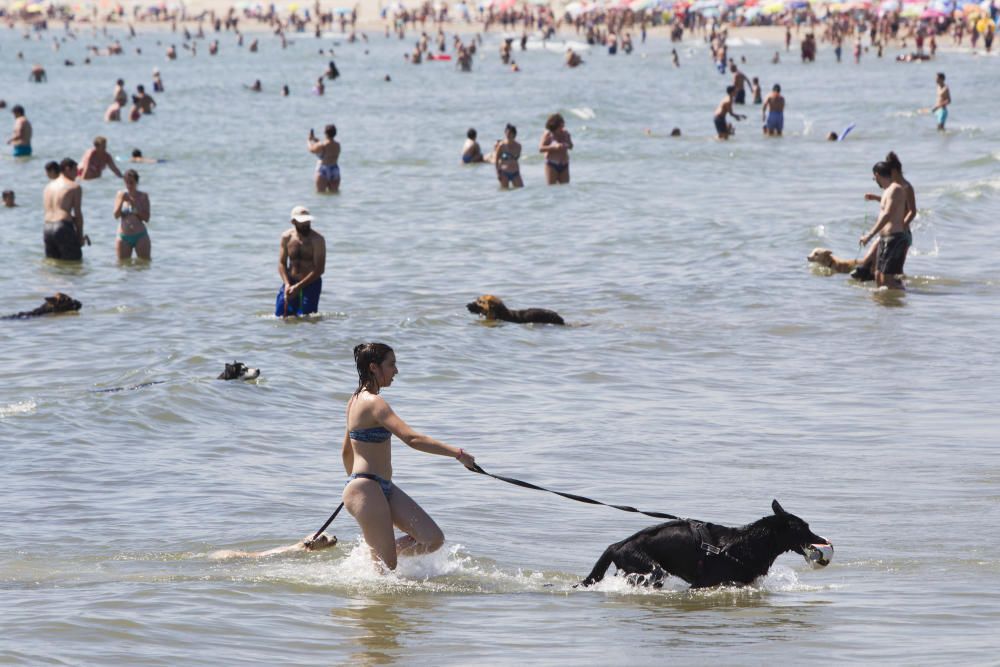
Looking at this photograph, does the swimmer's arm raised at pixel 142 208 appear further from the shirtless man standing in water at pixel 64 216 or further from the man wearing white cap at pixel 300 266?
the man wearing white cap at pixel 300 266

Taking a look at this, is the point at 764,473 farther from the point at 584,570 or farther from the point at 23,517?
the point at 23,517

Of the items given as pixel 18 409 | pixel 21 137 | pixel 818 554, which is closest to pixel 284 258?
pixel 18 409

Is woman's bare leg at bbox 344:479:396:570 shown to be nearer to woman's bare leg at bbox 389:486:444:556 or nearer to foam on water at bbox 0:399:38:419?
woman's bare leg at bbox 389:486:444:556

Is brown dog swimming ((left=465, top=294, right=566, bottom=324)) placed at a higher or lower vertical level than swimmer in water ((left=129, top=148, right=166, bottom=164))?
higher

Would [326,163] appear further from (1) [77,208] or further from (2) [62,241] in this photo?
(1) [77,208]

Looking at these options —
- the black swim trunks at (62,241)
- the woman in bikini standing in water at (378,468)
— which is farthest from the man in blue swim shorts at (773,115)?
the woman in bikini standing in water at (378,468)

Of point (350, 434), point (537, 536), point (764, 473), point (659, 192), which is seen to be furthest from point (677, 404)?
point (659, 192)

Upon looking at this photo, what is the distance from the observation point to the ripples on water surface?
288 inches

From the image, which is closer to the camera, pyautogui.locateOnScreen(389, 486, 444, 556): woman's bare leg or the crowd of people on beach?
the crowd of people on beach

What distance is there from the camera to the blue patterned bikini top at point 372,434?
7.62 meters

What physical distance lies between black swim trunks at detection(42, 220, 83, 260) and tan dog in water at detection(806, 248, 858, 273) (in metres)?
9.95

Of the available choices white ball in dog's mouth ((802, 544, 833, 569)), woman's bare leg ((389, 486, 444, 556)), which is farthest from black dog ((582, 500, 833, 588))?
woman's bare leg ((389, 486, 444, 556))

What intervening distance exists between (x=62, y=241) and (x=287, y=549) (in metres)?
12.8

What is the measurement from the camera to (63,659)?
6531 millimetres
